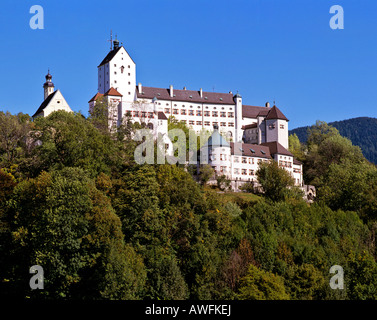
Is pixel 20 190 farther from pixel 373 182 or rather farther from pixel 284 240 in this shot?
pixel 373 182

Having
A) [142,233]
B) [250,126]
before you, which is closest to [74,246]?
[142,233]

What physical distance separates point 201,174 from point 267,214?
18.5 meters

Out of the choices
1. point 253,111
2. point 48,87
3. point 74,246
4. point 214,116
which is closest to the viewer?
point 74,246

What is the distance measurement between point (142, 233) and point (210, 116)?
54.3 meters

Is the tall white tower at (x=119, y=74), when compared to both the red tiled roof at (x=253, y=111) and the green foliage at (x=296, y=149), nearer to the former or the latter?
the red tiled roof at (x=253, y=111)

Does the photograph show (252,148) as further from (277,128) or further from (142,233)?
(142,233)

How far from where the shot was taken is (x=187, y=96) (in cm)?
11212

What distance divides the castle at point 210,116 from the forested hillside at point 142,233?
1561cm

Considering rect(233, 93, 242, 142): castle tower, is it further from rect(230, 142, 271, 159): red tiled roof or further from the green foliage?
rect(230, 142, 271, 159): red tiled roof

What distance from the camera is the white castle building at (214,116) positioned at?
3622 inches

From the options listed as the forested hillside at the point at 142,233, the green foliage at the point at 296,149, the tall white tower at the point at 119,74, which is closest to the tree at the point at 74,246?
the forested hillside at the point at 142,233

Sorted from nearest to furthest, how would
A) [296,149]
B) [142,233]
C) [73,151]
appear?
[142,233], [73,151], [296,149]

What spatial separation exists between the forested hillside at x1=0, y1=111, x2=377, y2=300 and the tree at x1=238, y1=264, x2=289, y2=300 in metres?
0.08

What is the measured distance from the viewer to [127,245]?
191 feet
